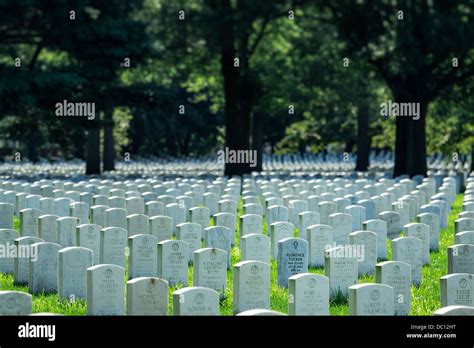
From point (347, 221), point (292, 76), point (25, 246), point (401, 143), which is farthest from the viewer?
point (292, 76)

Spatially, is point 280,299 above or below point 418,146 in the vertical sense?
below

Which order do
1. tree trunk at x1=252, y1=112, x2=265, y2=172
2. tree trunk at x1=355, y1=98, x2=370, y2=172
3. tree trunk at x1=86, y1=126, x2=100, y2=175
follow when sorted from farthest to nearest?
1. tree trunk at x1=355, y1=98, x2=370, y2=172
2. tree trunk at x1=252, y1=112, x2=265, y2=172
3. tree trunk at x1=86, y1=126, x2=100, y2=175

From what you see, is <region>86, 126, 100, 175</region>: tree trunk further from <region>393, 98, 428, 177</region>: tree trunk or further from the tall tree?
<region>393, 98, 428, 177</region>: tree trunk

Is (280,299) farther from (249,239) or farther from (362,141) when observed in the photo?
(362,141)

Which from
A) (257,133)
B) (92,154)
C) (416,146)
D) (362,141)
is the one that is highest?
(257,133)

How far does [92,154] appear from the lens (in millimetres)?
42125

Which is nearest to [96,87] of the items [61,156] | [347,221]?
[347,221]

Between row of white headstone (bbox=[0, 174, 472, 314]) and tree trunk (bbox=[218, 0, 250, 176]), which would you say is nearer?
row of white headstone (bbox=[0, 174, 472, 314])

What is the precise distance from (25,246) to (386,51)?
2284 centimetres

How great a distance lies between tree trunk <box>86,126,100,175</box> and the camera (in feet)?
137

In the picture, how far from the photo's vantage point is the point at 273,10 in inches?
1432

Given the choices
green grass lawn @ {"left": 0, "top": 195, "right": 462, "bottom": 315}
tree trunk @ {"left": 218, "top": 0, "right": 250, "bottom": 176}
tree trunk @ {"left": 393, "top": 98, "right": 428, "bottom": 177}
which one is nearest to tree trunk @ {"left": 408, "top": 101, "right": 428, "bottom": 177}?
tree trunk @ {"left": 393, "top": 98, "right": 428, "bottom": 177}

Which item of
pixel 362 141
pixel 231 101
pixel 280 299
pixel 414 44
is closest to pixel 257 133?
pixel 362 141
